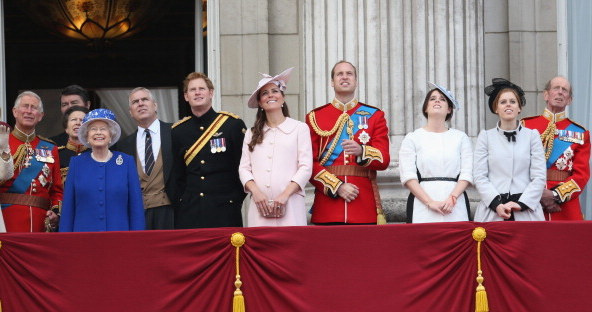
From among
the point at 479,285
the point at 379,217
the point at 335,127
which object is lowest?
the point at 479,285

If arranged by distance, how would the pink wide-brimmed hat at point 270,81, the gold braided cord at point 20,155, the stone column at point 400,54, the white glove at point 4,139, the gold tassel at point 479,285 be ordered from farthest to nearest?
the stone column at point 400,54
the gold braided cord at point 20,155
the pink wide-brimmed hat at point 270,81
the white glove at point 4,139
the gold tassel at point 479,285

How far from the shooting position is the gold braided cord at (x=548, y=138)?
1047cm

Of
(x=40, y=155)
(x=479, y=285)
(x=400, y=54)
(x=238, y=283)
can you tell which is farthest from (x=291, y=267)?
(x=400, y=54)

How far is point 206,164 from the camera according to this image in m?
9.98

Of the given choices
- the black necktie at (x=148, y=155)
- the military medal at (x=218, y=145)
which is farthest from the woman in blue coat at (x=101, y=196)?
the military medal at (x=218, y=145)

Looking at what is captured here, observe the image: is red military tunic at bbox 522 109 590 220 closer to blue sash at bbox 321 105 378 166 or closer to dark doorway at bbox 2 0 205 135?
blue sash at bbox 321 105 378 166

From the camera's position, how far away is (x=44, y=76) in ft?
59.7

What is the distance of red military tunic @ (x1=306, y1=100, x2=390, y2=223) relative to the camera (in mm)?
9953

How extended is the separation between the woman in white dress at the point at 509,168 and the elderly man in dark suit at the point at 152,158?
2.31 meters

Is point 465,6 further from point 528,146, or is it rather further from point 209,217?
point 209,217

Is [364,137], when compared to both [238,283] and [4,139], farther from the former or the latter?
[4,139]

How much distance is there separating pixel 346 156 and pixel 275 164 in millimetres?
620

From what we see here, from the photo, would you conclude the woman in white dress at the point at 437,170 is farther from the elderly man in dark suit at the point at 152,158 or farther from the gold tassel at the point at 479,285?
the elderly man in dark suit at the point at 152,158

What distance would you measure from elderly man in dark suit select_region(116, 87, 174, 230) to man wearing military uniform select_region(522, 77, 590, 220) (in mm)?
2810
